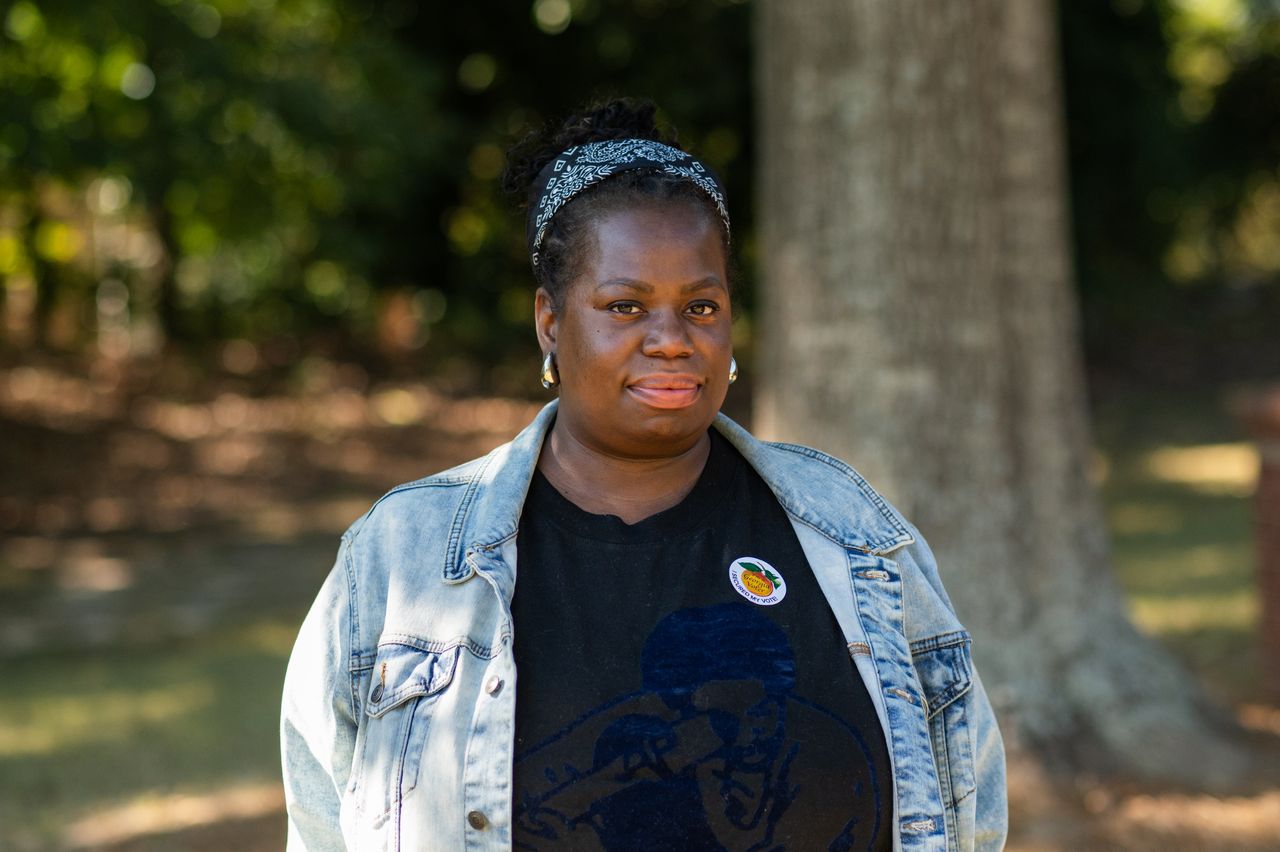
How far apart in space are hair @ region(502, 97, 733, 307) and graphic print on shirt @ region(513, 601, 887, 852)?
0.64 m

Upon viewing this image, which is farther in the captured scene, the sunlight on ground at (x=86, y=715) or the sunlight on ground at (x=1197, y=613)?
the sunlight on ground at (x=1197, y=613)

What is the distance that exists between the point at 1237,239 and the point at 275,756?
18.4 metres

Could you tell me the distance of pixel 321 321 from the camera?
62.4 ft

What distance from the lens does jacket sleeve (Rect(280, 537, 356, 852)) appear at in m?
2.35

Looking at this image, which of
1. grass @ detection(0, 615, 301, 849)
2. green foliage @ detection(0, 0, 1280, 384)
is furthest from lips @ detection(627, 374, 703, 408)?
green foliage @ detection(0, 0, 1280, 384)

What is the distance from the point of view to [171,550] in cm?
1213

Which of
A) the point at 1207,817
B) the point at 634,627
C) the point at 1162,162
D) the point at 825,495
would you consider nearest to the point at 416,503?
the point at 634,627

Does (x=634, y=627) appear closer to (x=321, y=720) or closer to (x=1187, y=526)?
(x=321, y=720)

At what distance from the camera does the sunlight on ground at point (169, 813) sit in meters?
5.38

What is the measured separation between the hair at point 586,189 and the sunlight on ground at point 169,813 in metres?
3.66

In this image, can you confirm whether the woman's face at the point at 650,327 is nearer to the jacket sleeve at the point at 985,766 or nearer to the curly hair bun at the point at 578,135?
the curly hair bun at the point at 578,135

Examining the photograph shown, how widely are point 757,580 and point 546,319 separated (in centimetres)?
59

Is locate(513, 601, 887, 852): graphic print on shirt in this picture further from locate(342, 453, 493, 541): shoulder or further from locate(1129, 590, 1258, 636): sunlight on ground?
locate(1129, 590, 1258, 636): sunlight on ground

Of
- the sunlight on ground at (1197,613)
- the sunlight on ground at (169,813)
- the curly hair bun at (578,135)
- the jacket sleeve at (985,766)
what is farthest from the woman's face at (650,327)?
the sunlight on ground at (1197,613)
